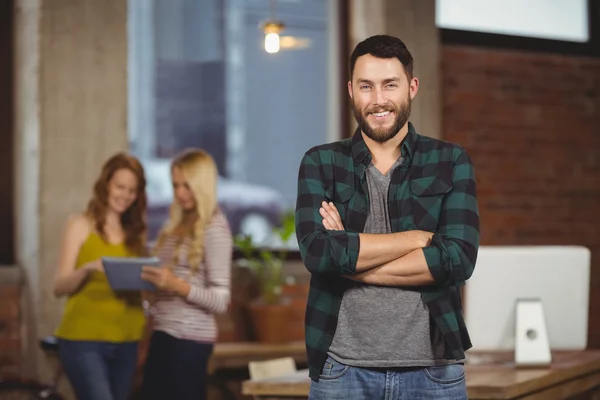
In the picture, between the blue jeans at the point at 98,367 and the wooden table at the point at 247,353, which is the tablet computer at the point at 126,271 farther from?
the wooden table at the point at 247,353

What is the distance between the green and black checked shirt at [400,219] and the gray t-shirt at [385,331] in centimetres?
Answer: 2

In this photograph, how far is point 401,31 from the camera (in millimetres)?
6414

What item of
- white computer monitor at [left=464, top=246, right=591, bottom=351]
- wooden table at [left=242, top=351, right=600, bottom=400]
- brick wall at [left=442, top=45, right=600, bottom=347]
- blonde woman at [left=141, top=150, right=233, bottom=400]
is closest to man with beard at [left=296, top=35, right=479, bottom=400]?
wooden table at [left=242, top=351, right=600, bottom=400]

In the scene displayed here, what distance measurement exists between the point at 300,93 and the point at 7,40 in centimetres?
188

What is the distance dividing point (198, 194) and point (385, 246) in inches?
83.7

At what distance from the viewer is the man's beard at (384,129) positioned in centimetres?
241

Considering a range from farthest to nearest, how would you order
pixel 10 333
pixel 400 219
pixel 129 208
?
pixel 10 333 → pixel 129 208 → pixel 400 219

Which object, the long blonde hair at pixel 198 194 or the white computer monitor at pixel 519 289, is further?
the long blonde hair at pixel 198 194

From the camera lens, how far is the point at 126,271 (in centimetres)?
405

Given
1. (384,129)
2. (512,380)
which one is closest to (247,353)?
(512,380)

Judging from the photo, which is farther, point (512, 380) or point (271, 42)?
point (271, 42)

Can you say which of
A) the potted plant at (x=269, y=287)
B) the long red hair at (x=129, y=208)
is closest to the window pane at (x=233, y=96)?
the potted plant at (x=269, y=287)

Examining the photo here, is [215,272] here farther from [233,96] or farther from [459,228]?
[233,96]

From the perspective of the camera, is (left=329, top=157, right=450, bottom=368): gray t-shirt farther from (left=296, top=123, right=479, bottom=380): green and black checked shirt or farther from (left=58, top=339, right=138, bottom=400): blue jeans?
(left=58, top=339, right=138, bottom=400): blue jeans
